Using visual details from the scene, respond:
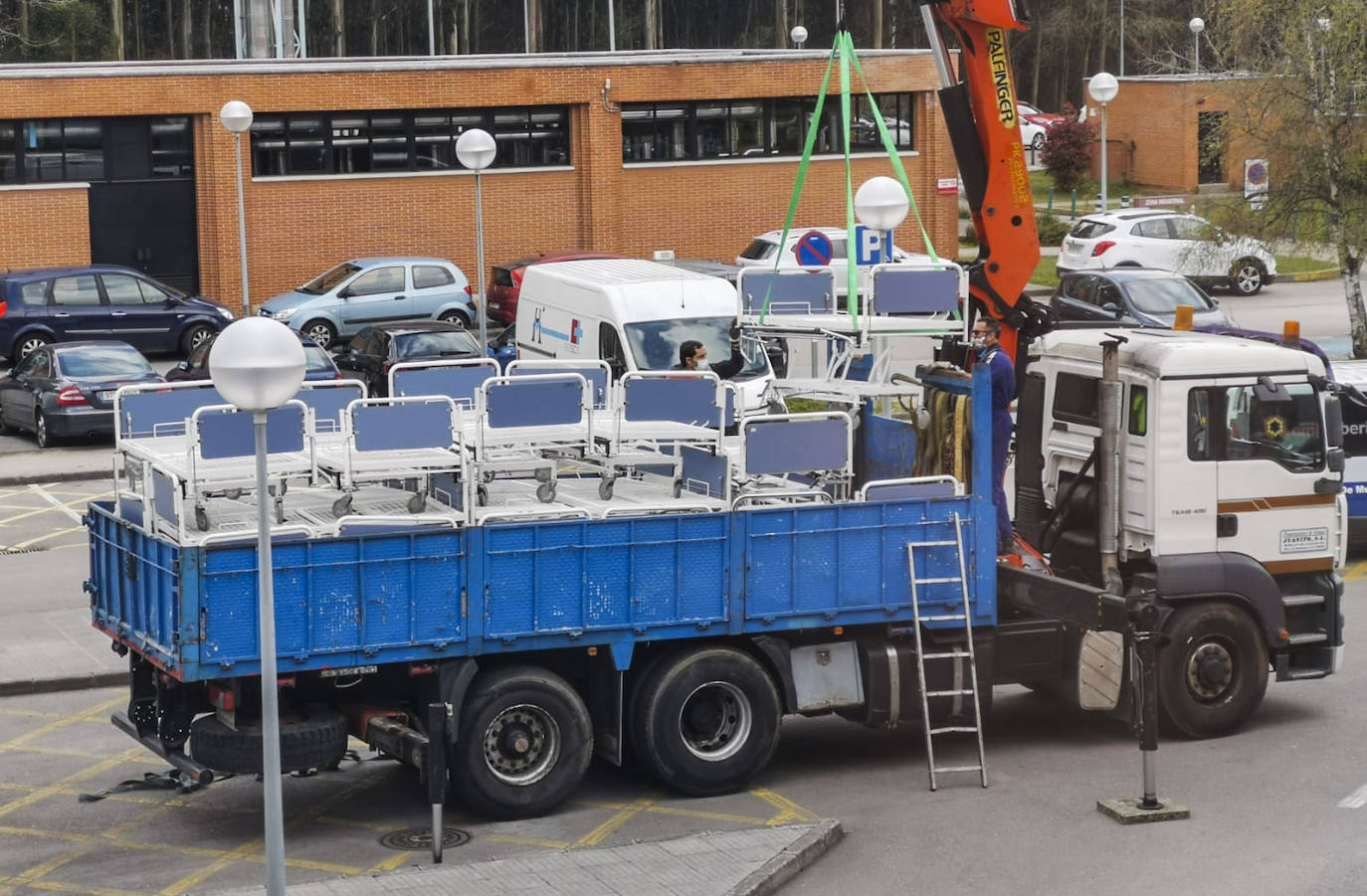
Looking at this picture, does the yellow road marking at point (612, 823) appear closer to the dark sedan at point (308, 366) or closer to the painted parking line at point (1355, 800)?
the painted parking line at point (1355, 800)

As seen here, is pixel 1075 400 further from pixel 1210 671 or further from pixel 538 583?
pixel 538 583

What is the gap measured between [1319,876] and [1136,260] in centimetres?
2977

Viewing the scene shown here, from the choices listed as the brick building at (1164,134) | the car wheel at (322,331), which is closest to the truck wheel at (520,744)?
the car wheel at (322,331)

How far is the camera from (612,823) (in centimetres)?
1178

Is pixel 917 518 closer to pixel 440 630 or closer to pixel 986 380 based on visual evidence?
pixel 986 380

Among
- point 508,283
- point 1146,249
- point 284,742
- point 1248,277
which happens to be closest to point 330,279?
point 508,283

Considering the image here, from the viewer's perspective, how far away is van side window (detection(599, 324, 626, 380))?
2245cm

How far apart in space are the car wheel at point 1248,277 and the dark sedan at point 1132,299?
9.21 metres

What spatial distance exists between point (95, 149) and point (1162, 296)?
19825mm

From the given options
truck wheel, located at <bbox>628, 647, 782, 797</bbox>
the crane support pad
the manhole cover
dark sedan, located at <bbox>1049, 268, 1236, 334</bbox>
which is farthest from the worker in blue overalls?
dark sedan, located at <bbox>1049, 268, 1236, 334</bbox>

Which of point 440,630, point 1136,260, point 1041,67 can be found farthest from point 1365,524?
point 1041,67

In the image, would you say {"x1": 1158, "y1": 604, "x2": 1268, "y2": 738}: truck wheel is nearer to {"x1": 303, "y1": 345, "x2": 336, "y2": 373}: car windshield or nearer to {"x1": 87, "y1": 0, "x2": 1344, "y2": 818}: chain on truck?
{"x1": 87, "y1": 0, "x2": 1344, "y2": 818}: chain on truck

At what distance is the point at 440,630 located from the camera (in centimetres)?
1131

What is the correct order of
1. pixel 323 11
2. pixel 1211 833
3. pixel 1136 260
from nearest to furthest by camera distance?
pixel 1211 833
pixel 1136 260
pixel 323 11
